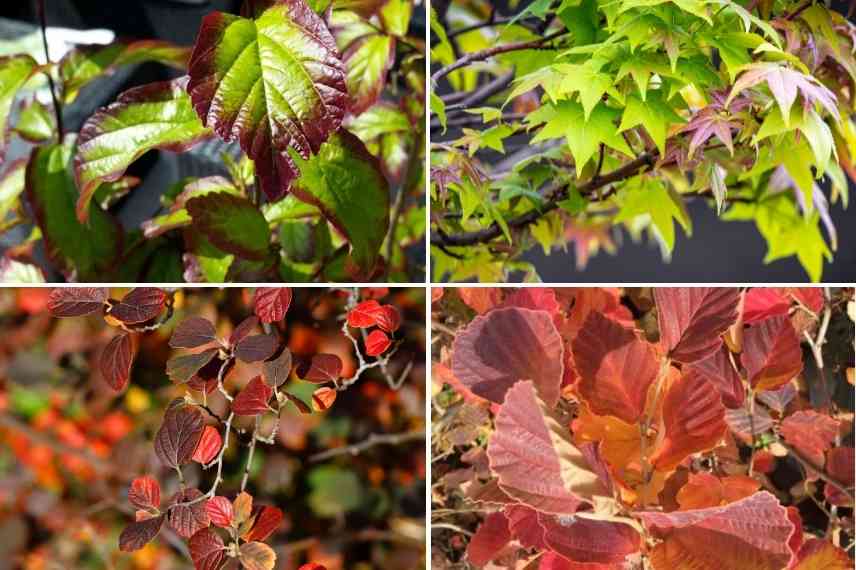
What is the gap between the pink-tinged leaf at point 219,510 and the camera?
2.29 ft

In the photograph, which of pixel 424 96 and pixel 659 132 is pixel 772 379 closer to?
pixel 659 132

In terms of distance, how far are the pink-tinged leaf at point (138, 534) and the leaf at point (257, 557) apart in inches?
2.7

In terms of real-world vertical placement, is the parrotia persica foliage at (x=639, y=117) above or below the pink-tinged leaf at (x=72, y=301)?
above

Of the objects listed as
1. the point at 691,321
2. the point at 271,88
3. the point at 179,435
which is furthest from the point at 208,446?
the point at 691,321

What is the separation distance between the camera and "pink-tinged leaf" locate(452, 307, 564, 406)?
719 mm

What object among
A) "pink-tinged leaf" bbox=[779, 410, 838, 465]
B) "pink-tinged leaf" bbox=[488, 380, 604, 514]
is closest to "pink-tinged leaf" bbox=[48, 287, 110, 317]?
"pink-tinged leaf" bbox=[488, 380, 604, 514]

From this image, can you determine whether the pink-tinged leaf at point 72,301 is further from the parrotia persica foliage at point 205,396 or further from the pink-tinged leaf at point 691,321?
the pink-tinged leaf at point 691,321

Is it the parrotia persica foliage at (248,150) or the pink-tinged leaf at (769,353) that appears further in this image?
the pink-tinged leaf at (769,353)

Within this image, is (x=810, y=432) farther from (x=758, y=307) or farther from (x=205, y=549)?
(x=205, y=549)

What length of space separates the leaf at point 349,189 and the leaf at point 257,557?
0.23 meters

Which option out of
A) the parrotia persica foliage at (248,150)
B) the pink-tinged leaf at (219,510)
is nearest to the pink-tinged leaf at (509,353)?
the parrotia persica foliage at (248,150)

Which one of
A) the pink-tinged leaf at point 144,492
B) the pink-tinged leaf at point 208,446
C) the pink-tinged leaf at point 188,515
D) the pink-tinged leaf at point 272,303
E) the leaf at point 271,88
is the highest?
the leaf at point 271,88

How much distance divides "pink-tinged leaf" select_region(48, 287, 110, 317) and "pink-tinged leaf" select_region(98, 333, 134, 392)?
31 mm

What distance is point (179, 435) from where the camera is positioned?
0.70 metres
